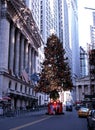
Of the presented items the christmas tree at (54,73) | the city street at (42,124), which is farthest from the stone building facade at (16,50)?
the city street at (42,124)

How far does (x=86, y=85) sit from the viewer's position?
566 ft

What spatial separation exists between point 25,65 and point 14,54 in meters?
11.1

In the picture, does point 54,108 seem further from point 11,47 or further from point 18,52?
point 18,52

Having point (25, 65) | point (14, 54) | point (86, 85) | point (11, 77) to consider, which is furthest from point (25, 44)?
point (86, 85)

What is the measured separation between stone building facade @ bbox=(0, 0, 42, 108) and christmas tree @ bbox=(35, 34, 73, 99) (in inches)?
326

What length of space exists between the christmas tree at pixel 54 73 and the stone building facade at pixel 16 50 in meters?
8.27

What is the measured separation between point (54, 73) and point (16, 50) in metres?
19.8

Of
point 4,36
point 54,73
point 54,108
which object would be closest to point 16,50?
point 4,36

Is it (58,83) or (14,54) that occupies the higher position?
(14,54)

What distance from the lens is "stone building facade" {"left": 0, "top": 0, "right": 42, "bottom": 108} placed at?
61812 mm

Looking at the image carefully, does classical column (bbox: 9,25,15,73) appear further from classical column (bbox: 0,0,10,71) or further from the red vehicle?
the red vehicle

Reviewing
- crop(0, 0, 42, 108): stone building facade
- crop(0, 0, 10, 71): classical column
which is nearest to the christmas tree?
crop(0, 0, 10, 71): classical column

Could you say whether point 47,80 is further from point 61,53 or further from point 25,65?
point 25,65

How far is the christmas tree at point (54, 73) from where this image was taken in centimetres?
5803
